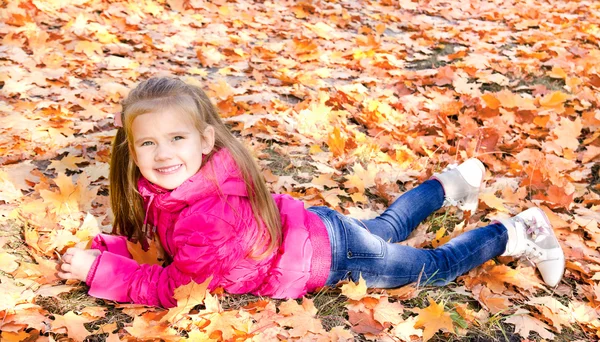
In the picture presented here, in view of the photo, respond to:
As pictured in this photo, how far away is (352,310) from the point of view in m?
2.28

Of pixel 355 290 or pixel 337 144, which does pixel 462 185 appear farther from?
pixel 355 290

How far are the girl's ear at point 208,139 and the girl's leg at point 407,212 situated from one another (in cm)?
97

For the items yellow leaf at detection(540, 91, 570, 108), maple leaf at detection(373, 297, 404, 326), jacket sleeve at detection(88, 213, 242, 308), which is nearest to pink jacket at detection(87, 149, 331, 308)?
jacket sleeve at detection(88, 213, 242, 308)

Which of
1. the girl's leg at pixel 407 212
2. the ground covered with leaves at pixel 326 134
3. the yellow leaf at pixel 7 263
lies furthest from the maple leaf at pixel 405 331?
A: the yellow leaf at pixel 7 263

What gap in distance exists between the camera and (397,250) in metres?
2.48

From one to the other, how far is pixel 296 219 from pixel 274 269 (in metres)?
0.24

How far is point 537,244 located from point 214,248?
1688 mm

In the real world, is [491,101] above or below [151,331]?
above

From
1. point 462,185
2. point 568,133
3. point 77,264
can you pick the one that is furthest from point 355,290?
point 568,133

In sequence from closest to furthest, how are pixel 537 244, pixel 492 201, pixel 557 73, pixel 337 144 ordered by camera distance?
pixel 537 244 < pixel 492 201 < pixel 337 144 < pixel 557 73

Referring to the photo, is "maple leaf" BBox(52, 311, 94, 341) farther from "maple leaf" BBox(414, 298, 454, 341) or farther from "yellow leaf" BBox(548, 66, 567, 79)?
"yellow leaf" BBox(548, 66, 567, 79)

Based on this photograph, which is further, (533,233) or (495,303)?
(533,233)

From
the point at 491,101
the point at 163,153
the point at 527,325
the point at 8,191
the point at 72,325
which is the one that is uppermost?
the point at 163,153

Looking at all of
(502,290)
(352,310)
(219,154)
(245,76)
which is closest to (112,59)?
(245,76)
